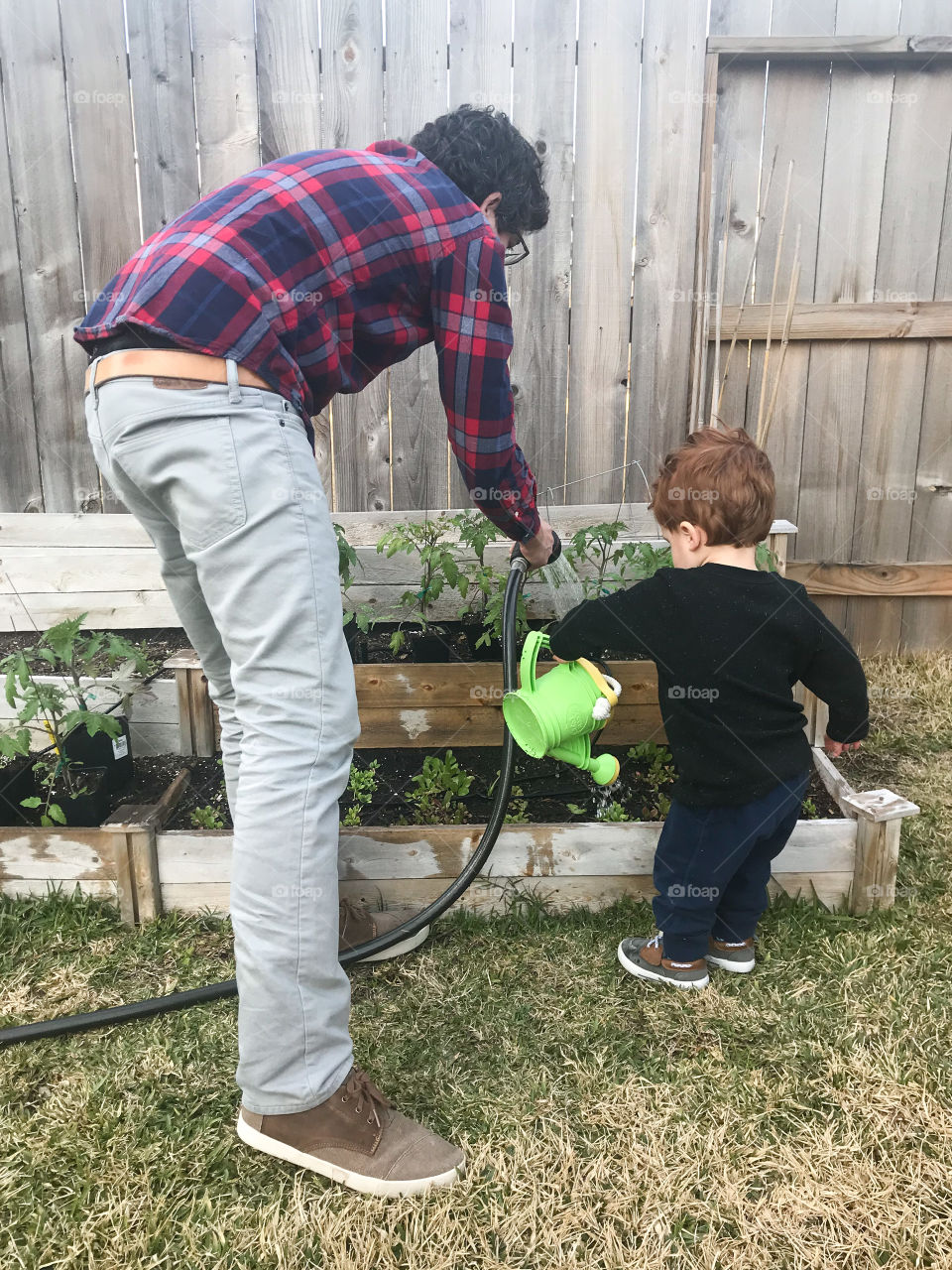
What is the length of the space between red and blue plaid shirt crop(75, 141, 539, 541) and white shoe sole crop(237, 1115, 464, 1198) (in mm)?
1103

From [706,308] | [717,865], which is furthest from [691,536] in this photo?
[706,308]

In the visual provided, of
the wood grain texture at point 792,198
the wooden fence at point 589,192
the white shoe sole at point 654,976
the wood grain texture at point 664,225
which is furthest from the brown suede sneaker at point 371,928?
the wood grain texture at point 792,198

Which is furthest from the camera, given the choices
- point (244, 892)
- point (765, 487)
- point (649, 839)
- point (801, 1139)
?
point (649, 839)

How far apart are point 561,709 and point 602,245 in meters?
1.96

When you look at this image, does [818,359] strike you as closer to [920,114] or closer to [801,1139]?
[920,114]

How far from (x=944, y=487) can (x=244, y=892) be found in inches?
117

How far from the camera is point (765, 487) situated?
166 centimetres

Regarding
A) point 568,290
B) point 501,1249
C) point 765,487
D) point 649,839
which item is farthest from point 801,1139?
point 568,290

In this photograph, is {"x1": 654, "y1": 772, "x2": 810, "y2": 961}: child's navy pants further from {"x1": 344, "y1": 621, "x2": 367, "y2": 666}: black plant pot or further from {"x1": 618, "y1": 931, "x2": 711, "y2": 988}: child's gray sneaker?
{"x1": 344, "y1": 621, "x2": 367, "y2": 666}: black plant pot

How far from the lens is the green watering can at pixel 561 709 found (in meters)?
1.61

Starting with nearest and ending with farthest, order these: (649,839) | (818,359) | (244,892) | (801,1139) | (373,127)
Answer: (244,892), (801,1139), (649,839), (373,127), (818,359)

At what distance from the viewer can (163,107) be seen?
2.81 meters

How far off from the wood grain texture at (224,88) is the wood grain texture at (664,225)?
1.23m

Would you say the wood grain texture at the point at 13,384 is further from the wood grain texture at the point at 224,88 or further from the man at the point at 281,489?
the man at the point at 281,489
